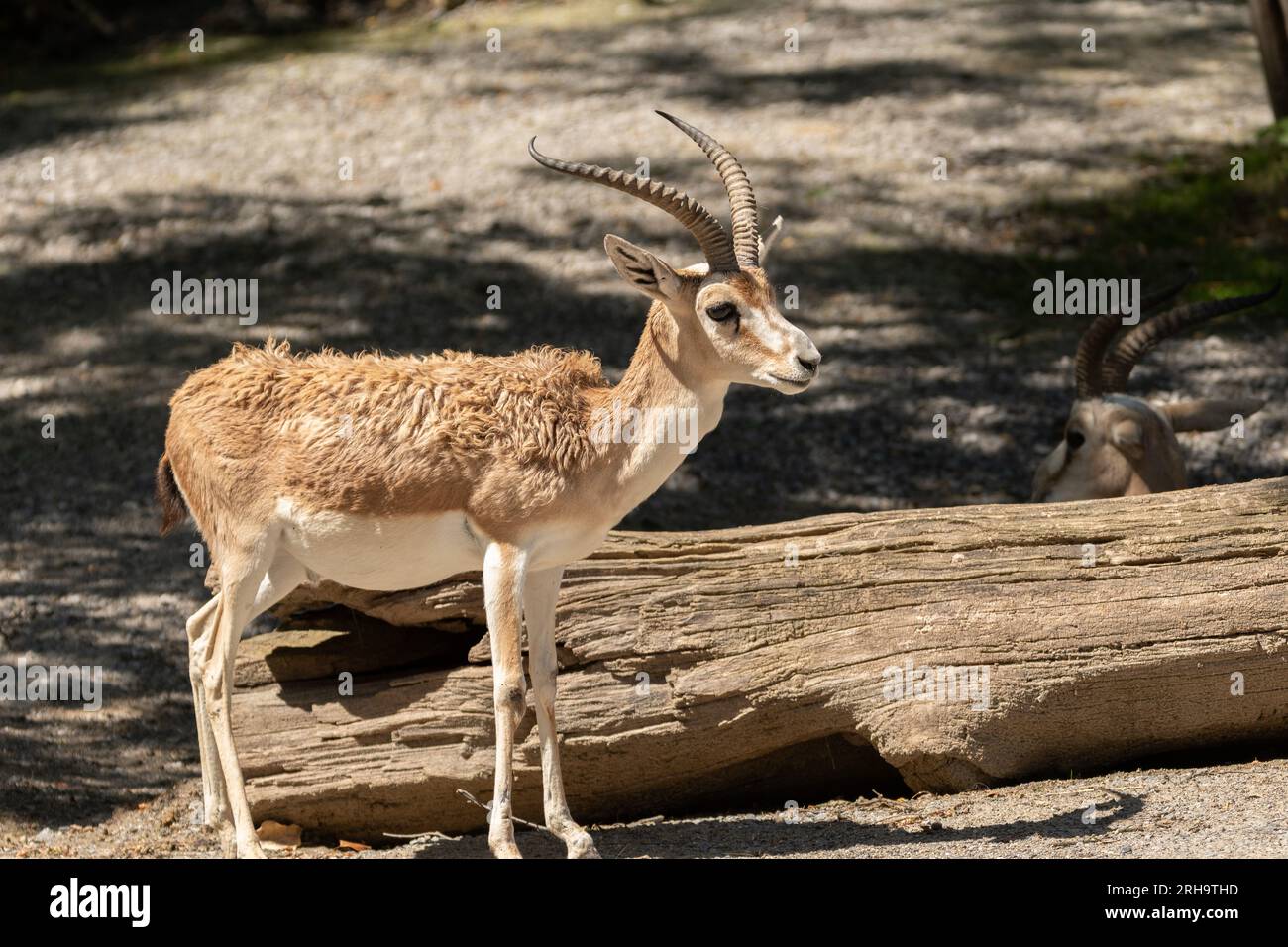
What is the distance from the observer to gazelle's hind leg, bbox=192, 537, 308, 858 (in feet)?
→ 23.0

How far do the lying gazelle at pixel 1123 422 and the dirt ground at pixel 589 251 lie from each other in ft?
6.50

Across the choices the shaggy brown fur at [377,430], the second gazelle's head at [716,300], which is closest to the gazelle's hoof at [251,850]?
the shaggy brown fur at [377,430]

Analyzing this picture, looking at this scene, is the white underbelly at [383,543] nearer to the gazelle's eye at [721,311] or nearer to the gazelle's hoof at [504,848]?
the gazelle's hoof at [504,848]

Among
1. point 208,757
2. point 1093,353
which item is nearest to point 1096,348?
point 1093,353

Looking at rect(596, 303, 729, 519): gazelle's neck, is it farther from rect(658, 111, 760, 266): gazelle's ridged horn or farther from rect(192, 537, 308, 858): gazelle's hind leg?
rect(192, 537, 308, 858): gazelle's hind leg

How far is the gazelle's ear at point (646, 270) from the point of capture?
6.59 metres

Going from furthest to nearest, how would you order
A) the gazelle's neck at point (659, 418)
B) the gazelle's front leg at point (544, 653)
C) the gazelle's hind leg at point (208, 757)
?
the gazelle's hind leg at point (208, 757) < the gazelle's front leg at point (544, 653) < the gazelle's neck at point (659, 418)

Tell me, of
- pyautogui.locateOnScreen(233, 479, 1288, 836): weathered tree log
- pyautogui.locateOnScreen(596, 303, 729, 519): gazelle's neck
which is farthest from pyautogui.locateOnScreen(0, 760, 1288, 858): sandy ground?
pyautogui.locateOnScreen(596, 303, 729, 519): gazelle's neck

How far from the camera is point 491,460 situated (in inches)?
269

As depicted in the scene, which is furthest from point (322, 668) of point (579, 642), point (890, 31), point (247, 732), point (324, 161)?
point (890, 31)

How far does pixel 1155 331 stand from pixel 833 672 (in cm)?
372

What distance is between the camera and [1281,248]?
46.9 feet

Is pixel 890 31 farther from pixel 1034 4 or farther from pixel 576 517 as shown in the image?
pixel 576 517

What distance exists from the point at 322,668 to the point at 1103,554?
4138 mm
